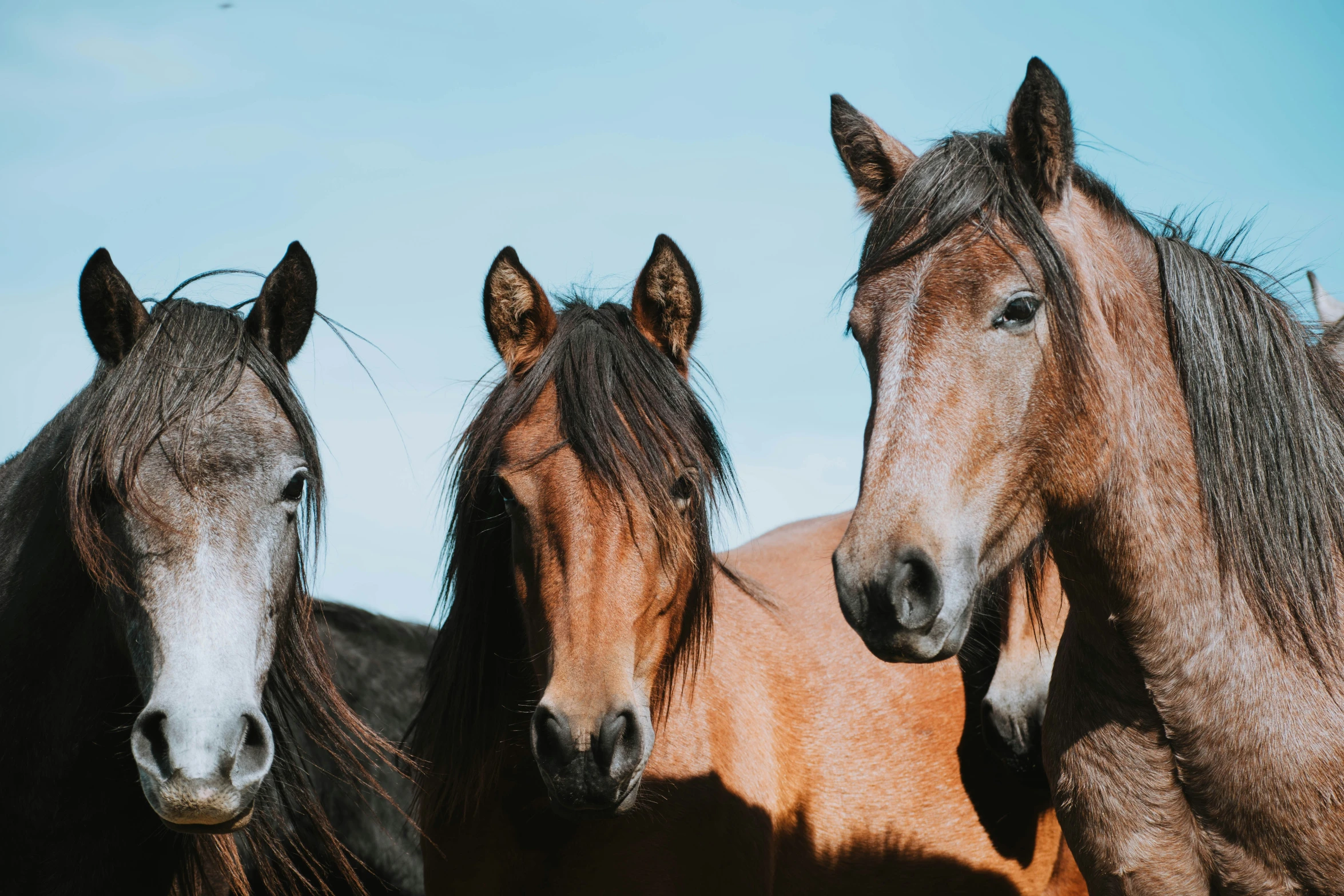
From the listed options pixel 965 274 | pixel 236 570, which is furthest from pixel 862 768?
pixel 236 570

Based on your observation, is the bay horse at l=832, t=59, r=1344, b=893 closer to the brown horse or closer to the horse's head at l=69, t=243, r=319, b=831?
the brown horse

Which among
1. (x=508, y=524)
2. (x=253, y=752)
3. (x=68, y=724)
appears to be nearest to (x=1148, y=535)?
(x=508, y=524)

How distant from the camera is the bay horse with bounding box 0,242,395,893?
265cm

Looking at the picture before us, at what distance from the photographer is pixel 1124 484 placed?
286 cm

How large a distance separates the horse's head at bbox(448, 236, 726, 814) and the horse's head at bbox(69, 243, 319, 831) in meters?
0.68

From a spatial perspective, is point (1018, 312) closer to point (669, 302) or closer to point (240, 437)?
point (669, 302)

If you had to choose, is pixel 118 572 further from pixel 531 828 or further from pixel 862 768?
pixel 862 768

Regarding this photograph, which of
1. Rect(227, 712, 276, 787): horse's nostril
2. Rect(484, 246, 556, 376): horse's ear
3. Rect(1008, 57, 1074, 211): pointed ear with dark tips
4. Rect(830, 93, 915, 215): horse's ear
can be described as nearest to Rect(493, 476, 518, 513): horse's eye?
Rect(484, 246, 556, 376): horse's ear

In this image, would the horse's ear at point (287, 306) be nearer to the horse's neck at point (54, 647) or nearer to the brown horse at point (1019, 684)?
the horse's neck at point (54, 647)

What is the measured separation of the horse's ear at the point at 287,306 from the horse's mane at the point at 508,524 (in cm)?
68

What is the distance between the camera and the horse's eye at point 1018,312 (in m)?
2.70

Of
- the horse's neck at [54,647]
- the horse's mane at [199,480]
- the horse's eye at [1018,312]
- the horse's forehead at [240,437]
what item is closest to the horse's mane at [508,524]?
the horse's mane at [199,480]

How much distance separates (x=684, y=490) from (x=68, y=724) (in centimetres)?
196

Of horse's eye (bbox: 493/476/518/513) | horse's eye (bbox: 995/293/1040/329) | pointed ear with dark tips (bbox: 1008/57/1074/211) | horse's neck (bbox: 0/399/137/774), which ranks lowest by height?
horse's neck (bbox: 0/399/137/774)
